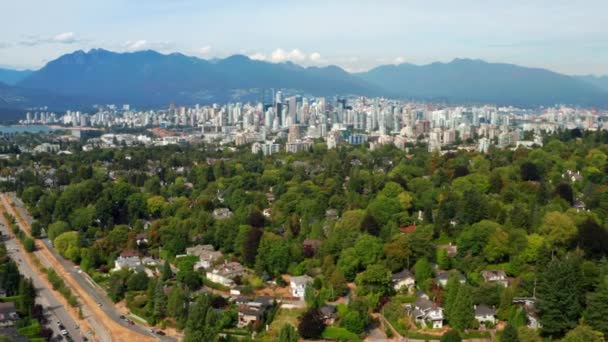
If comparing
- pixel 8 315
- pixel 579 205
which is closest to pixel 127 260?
pixel 8 315

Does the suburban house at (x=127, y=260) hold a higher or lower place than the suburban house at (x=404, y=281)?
lower

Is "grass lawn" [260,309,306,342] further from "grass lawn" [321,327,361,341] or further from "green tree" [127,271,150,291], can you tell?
"green tree" [127,271,150,291]

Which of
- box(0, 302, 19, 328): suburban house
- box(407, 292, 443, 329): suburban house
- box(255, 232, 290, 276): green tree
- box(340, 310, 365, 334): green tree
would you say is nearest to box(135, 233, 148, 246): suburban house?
box(255, 232, 290, 276): green tree

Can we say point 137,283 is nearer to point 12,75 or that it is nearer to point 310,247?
point 310,247


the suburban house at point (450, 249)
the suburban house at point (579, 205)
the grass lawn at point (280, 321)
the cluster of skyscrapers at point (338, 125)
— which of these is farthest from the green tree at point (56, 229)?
the cluster of skyscrapers at point (338, 125)

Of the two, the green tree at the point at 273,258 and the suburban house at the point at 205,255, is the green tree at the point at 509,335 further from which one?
the suburban house at the point at 205,255

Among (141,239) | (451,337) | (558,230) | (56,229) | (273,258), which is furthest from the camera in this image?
(56,229)
